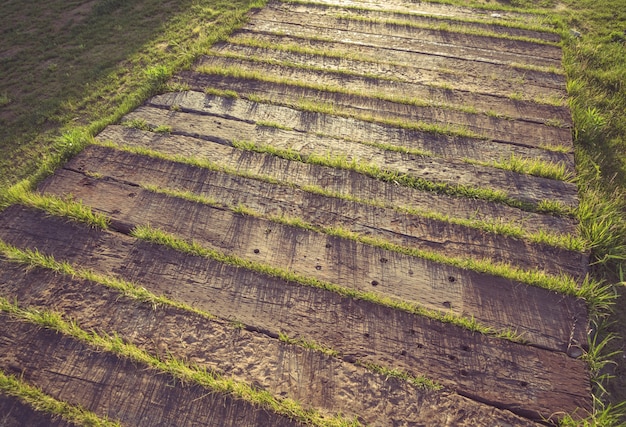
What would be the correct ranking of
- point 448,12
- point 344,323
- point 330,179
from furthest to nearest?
point 448,12
point 330,179
point 344,323

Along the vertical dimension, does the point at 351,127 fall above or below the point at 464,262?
above

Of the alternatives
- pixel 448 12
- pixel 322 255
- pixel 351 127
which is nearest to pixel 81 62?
pixel 351 127

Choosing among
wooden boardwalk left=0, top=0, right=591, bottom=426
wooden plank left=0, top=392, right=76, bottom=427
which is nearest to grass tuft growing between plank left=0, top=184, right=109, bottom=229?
wooden boardwalk left=0, top=0, right=591, bottom=426

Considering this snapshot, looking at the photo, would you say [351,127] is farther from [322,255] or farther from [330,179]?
[322,255]

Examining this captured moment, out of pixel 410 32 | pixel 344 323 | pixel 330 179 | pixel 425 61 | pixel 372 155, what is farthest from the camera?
pixel 410 32

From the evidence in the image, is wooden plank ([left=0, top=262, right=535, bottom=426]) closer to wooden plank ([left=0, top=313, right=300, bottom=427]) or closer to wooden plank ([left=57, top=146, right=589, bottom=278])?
wooden plank ([left=0, top=313, right=300, bottom=427])

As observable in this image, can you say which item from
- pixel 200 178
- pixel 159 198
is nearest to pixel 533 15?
pixel 200 178

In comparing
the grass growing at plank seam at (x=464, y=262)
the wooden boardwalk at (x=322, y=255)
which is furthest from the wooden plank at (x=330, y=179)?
the grass growing at plank seam at (x=464, y=262)

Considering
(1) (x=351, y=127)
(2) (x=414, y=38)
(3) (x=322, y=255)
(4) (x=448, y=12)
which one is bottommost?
(3) (x=322, y=255)
